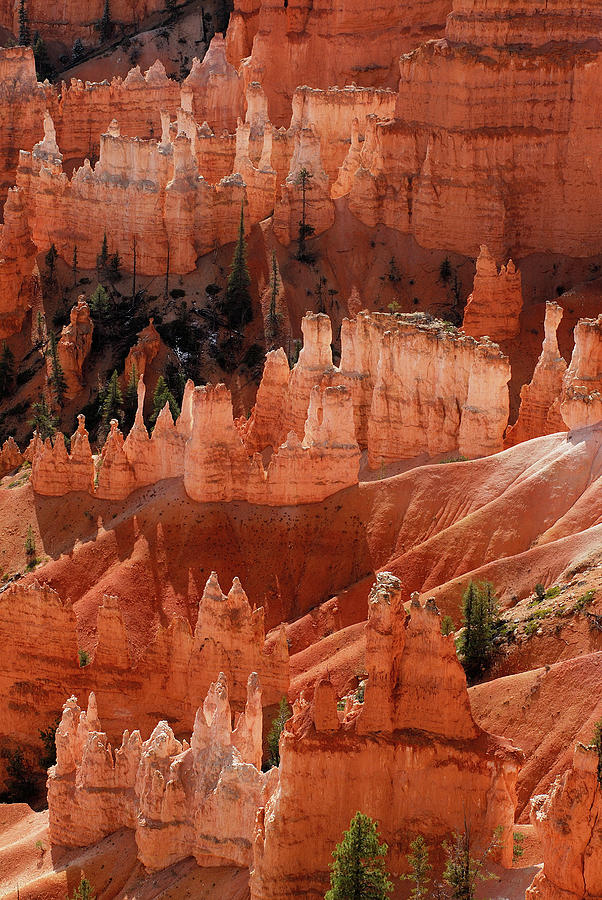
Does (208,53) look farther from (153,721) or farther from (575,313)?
(153,721)

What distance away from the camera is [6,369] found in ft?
299

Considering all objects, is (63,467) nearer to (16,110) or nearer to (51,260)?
(51,260)

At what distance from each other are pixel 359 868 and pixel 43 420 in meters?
51.1

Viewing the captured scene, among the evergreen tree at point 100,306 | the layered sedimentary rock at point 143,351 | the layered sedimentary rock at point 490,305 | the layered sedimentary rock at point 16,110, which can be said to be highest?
the layered sedimentary rock at point 16,110

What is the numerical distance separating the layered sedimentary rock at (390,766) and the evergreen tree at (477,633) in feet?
32.8

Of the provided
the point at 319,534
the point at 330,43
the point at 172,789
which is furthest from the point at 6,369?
the point at 172,789

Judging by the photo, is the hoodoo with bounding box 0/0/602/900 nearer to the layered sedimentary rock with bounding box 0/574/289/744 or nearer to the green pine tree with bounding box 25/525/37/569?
the layered sedimentary rock with bounding box 0/574/289/744

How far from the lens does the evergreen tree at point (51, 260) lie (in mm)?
95938

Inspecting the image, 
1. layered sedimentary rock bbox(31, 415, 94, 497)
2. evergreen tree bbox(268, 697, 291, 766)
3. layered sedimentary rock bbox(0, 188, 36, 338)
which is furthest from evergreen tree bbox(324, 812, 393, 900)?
layered sedimentary rock bbox(0, 188, 36, 338)

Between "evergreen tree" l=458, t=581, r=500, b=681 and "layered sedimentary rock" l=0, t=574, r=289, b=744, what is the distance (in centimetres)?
595

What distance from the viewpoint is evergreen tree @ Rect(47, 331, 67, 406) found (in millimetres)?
88625

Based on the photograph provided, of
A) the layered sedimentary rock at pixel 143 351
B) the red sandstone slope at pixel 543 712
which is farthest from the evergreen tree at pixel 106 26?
the red sandstone slope at pixel 543 712

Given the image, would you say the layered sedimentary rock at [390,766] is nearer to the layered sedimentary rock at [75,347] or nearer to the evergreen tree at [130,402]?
the evergreen tree at [130,402]

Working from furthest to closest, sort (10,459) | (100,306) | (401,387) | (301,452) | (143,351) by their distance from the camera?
(100,306) → (143,351) → (10,459) → (401,387) → (301,452)
